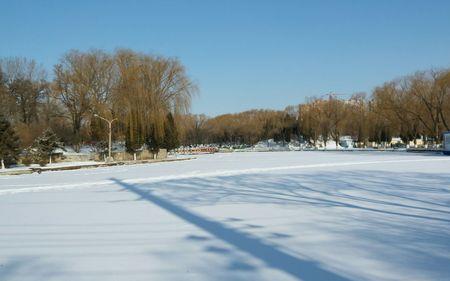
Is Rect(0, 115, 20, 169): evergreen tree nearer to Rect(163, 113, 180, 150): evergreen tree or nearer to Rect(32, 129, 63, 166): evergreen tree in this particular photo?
Rect(32, 129, 63, 166): evergreen tree

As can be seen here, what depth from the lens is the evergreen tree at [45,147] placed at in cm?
3716

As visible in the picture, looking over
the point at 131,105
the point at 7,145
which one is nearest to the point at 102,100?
the point at 131,105

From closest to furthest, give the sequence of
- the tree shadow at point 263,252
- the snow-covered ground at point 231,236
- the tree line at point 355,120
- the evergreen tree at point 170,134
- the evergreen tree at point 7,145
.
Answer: the tree shadow at point 263,252, the snow-covered ground at point 231,236, the evergreen tree at point 7,145, the evergreen tree at point 170,134, the tree line at point 355,120

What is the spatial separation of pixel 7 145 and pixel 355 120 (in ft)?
195

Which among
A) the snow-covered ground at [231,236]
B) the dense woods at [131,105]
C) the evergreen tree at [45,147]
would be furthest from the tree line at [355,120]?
the snow-covered ground at [231,236]

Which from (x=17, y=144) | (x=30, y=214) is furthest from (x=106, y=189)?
(x=17, y=144)

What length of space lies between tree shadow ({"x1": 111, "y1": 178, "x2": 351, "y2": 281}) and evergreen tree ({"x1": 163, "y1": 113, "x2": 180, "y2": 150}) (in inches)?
1379

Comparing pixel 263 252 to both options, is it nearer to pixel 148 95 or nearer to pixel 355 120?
pixel 148 95

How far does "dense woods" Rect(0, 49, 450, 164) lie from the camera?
42.3m

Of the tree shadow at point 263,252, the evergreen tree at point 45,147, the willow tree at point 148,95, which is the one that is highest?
the willow tree at point 148,95

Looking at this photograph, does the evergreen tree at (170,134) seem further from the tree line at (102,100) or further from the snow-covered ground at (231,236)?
the snow-covered ground at (231,236)

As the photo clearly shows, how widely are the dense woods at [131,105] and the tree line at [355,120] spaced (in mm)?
160

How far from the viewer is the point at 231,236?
727cm

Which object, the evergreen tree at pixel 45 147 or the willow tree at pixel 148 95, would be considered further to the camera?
the willow tree at pixel 148 95
